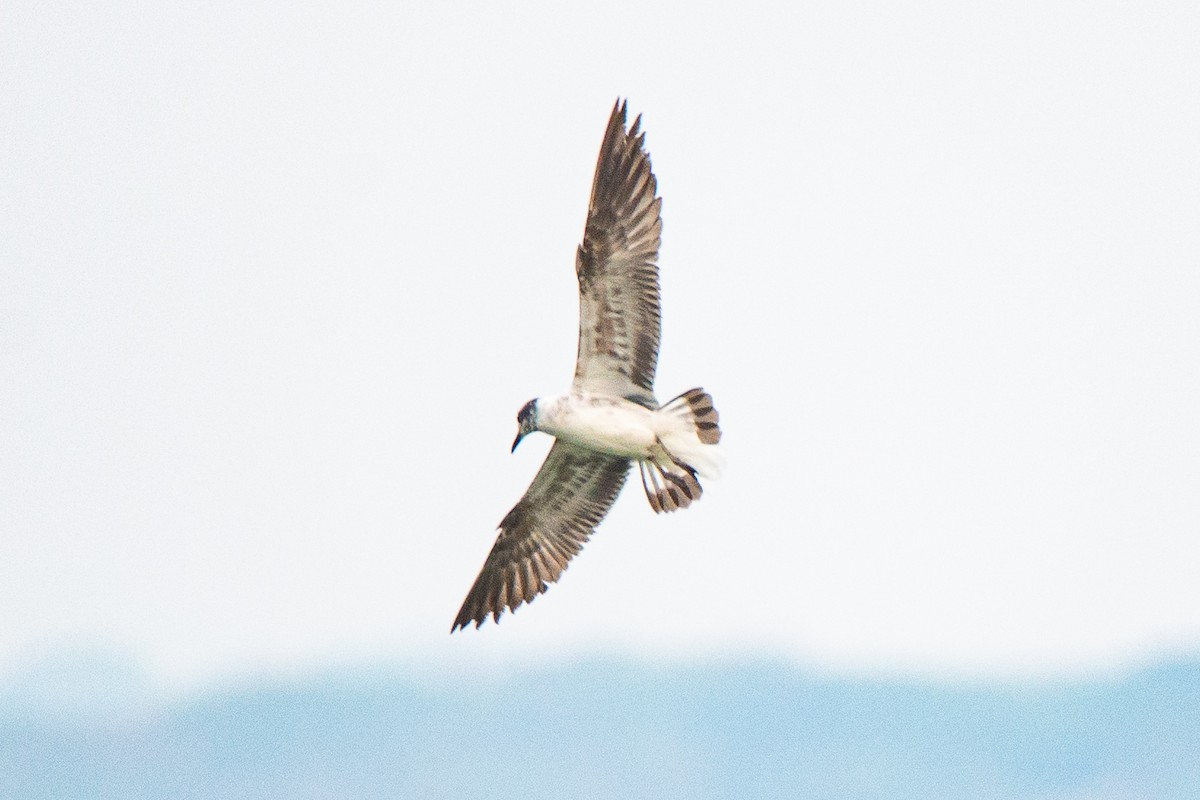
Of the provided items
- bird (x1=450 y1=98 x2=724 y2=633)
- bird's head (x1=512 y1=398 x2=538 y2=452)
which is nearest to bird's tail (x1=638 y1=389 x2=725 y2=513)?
bird (x1=450 y1=98 x2=724 y2=633)

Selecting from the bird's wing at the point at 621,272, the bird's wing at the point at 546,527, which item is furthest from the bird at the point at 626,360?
the bird's wing at the point at 546,527

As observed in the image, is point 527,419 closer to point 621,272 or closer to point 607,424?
point 607,424

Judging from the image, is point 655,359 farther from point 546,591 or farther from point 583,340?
point 546,591

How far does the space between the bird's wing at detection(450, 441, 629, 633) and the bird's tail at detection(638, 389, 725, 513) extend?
743 millimetres

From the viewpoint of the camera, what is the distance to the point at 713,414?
12.2 meters

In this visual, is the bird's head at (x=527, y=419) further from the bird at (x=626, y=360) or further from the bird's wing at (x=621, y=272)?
Result: the bird's wing at (x=621, y=272)

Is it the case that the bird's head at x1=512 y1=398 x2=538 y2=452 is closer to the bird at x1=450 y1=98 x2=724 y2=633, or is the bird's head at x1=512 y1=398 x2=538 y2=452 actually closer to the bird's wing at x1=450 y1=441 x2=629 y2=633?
the bird at x1=450 y1=98 x2=724 y2=633

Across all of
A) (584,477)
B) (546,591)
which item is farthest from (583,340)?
(546,591)

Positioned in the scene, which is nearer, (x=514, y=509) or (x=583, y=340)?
(x=583, y=340)

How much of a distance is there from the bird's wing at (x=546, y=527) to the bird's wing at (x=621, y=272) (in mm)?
837

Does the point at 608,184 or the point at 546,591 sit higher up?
the point at 608,184

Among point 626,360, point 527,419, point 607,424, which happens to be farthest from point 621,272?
point 527,419

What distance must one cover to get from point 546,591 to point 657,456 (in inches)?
66.5

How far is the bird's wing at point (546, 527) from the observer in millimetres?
13195
